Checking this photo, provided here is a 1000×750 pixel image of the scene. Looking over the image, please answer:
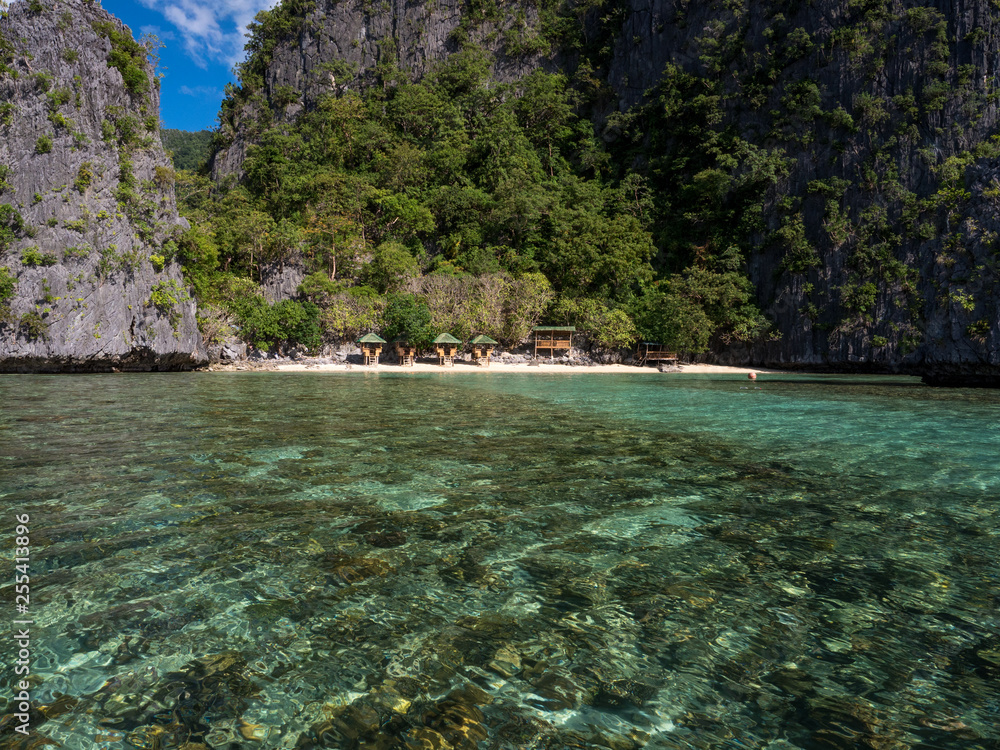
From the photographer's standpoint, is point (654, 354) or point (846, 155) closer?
point (846, 155)

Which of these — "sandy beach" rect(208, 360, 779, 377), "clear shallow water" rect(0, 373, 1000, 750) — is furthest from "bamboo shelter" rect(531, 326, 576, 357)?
"clear shallow water" rect(0, 373, 1000, 750)

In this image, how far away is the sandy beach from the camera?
1196 inches

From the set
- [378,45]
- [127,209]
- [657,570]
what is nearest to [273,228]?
[127,209]

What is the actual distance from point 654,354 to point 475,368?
1368cm

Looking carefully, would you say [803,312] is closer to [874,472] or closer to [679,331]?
[679,331]

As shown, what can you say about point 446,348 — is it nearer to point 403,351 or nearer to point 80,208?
point 403,351

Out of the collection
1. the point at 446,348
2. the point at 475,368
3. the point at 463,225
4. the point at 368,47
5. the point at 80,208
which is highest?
the point at 368,47

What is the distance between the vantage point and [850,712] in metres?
1.98

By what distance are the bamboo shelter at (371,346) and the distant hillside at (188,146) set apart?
139 ft

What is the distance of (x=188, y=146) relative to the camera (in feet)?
231

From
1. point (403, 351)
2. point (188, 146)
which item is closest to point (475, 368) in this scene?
point (403, 351)

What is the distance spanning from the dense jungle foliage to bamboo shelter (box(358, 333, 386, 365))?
4.71 feet

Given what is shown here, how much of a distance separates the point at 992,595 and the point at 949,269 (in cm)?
2953

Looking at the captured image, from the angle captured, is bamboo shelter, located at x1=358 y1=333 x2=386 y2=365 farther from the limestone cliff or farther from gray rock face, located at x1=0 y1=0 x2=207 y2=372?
the limestone cliff
